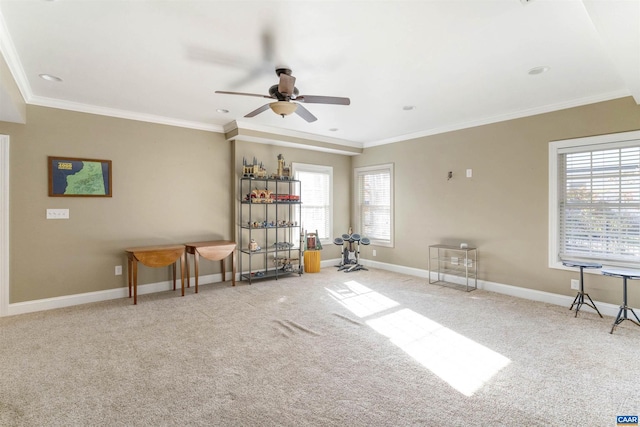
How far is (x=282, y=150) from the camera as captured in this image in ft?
18.6

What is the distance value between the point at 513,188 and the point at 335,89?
283cm

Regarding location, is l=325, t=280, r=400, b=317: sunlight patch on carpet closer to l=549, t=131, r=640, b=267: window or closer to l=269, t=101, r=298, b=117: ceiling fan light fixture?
l=549, t=131, r=640, b=267: window

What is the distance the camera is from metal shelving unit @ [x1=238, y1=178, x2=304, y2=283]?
5164mm

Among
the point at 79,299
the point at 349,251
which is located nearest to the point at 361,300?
the point at 349,251

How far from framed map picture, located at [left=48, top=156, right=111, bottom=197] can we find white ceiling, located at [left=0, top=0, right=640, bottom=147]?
2.23ft

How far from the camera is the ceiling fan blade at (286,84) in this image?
277 cm

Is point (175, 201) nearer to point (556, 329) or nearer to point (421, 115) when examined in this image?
point (421, 115)

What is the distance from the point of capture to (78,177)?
3.93 metres

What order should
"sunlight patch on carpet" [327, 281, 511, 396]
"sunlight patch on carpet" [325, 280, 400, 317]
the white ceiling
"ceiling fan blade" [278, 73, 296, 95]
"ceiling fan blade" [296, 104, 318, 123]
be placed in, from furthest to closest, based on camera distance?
"sunlight patch on carpet" [325, 280, 400, 317] → "ceiling fan blade" [296, 104, 318, 123] → "ceiling fan blade" [278, 73, 296, 95] → "sunlight patch on carpet" [327, 281, 511, 396] → the white ceiling

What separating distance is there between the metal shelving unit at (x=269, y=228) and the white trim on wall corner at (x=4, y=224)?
2743mm

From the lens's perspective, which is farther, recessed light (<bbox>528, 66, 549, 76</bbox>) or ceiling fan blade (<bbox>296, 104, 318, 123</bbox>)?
ceiling fan blade (<bbox>296, 104, 318, 123</bbox>)

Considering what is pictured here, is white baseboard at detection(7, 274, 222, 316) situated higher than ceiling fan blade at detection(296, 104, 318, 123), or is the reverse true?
ceiling fan blade at detection(296, 104, 318, 123)

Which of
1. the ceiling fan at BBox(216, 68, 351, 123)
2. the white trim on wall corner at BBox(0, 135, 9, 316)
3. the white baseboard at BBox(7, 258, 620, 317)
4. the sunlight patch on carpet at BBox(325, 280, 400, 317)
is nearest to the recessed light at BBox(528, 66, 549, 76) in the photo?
the ceiling fan at BBox(216, 68, 351, 123)

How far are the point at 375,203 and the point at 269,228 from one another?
7.35 feet
